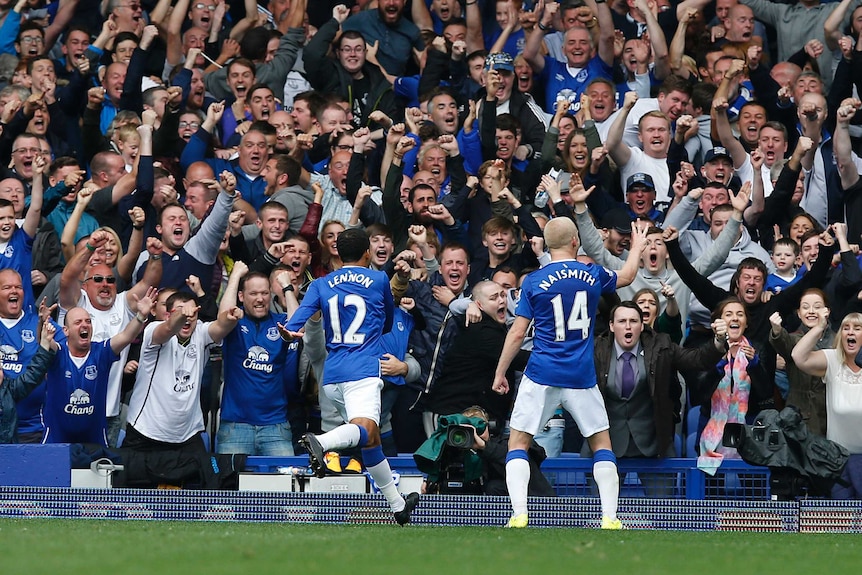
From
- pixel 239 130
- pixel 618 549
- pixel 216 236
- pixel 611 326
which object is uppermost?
pixel 239 130

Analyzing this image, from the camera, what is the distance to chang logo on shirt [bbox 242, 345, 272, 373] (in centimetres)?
1311

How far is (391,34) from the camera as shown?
18250mm

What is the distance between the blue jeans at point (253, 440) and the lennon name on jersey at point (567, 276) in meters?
3.36

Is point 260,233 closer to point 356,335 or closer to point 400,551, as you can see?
point 356,335

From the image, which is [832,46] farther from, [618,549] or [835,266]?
[618,549]


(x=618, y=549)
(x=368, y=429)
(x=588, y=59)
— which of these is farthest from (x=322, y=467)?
(x=588, y=59)

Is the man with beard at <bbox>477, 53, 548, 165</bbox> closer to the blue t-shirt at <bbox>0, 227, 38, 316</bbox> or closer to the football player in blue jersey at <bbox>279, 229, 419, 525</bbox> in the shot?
the blue t-shirt at <bbox>0, 227, 38, 316</bbox>

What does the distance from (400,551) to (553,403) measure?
92.3 inches

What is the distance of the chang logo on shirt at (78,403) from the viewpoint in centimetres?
1279

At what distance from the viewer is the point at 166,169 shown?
15.6m

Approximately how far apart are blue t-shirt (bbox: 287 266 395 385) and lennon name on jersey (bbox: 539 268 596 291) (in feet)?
3.90

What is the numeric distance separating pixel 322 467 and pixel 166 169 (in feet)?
20.2

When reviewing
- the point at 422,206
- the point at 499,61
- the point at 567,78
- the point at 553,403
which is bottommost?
the point at 553,403

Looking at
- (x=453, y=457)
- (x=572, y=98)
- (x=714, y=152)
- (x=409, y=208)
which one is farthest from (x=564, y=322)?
(x=572, y=98)
